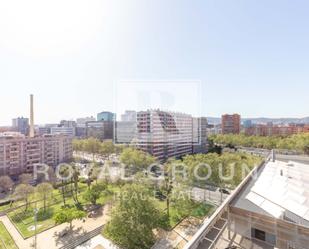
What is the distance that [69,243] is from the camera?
12.1 metres

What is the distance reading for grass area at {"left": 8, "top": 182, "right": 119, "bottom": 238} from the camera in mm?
13797

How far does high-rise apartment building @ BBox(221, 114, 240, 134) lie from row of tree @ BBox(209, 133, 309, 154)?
15.7 m

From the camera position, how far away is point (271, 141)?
3453 centimetres

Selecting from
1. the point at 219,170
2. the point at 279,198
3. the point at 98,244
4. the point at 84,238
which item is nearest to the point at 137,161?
the point at 219,170

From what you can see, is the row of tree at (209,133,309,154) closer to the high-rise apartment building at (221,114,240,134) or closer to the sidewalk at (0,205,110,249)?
the high-rise apartment building at (221,114,240,134)

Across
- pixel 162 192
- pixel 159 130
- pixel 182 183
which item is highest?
pixel 159 130

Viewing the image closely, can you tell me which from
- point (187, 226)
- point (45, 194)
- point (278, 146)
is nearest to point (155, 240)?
point (187, 226)

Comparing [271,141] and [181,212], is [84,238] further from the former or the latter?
[271,141]

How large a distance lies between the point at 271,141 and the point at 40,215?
33703 mm

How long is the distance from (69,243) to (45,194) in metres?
5.89

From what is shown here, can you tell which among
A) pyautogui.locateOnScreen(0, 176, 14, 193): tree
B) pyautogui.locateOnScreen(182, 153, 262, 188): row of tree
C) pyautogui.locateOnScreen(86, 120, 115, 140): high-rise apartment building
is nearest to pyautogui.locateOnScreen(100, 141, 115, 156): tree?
pyautogui.locateOnScreen(0, 176, 14, 193): tree

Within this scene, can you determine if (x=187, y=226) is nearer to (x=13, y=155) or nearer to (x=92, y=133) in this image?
(x=13, y=155)

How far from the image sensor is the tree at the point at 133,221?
406 inches

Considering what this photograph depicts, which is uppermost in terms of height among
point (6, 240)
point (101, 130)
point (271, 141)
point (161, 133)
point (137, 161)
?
point (161, 133)
